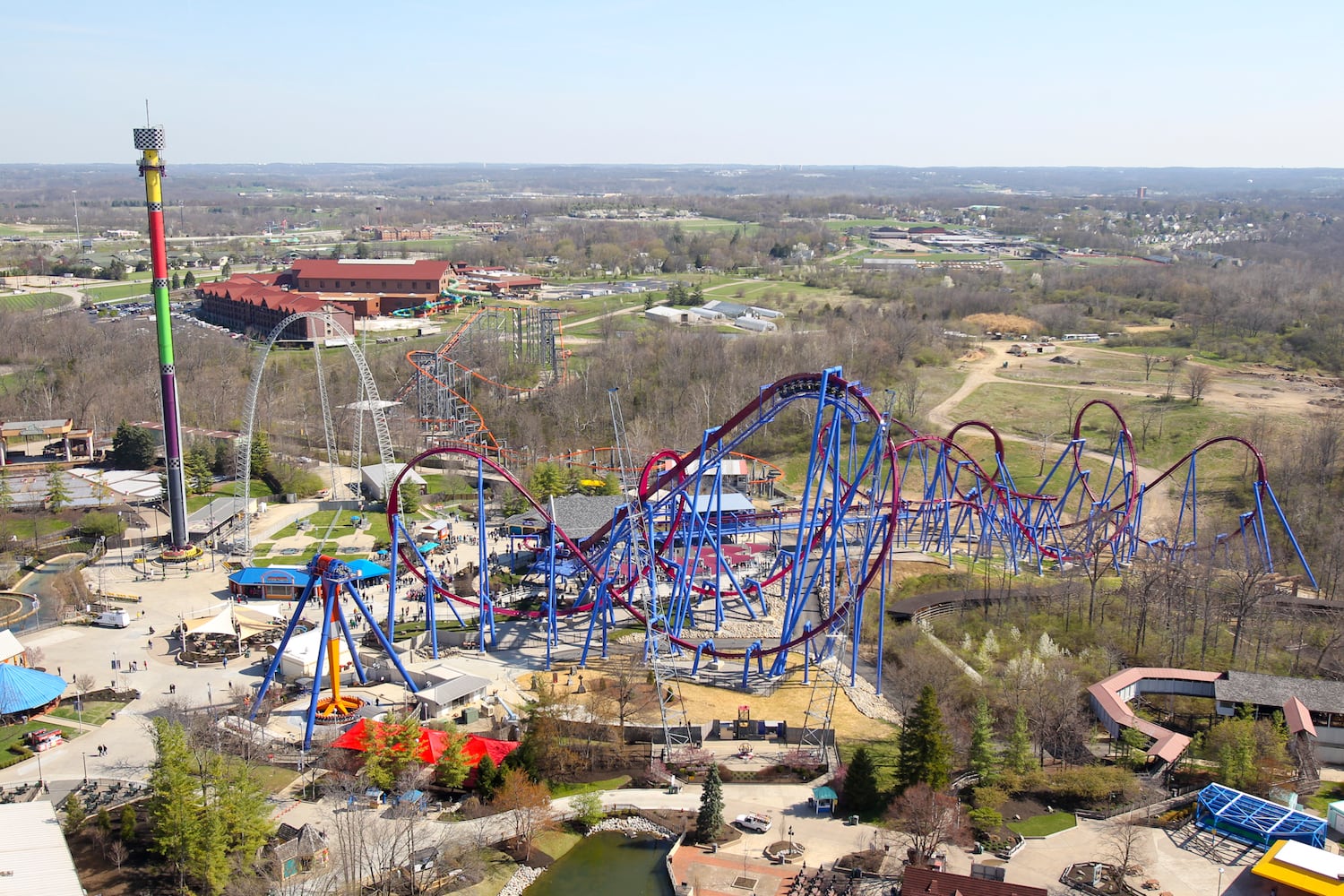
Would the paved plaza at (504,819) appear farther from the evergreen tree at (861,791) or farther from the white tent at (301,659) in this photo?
the white tent at (301,659)

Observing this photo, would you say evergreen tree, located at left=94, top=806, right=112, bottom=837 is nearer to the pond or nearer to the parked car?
the parked car

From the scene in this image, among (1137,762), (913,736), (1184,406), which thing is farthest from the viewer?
(1184,406)

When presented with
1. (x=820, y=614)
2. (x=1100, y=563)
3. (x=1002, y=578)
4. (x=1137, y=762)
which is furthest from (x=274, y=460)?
(x=1137, y=762)

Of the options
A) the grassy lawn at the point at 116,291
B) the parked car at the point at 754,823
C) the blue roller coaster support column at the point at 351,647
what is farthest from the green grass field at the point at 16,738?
the grassy lawn at the point at 116,291

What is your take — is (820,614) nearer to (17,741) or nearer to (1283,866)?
(1283,866)

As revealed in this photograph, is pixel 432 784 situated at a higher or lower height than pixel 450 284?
lower

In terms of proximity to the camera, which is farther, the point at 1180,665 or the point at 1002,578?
the point at 1002,578

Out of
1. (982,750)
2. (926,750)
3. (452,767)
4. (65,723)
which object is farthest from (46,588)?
(982,750)
